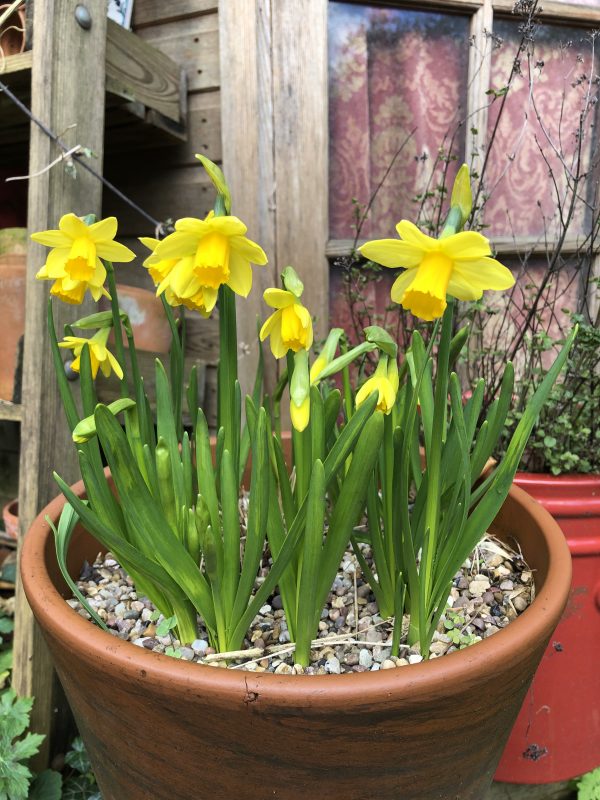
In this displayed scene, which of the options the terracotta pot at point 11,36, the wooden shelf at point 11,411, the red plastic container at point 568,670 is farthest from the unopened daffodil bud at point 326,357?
the terracotta pot at point 11,36

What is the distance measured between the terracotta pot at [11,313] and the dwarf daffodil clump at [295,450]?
58 cm

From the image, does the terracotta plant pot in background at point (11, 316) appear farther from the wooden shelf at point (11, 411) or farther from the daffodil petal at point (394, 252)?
Result: the daffodil petal at point (394, 252)

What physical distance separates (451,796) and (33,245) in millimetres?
993

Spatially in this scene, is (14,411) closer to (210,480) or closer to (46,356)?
(46,356)

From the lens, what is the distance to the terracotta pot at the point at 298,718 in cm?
47

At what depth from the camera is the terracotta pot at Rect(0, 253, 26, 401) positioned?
1173 millimetres

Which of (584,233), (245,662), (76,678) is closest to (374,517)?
(245,662)

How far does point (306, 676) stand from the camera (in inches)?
18.5

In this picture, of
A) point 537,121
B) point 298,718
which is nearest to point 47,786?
point 298,718

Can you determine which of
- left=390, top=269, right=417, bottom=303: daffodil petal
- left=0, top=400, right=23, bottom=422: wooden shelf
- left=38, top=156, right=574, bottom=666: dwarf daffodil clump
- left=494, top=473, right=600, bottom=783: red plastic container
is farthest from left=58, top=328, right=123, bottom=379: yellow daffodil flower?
left=494, top=473, right=600, bottom=783: red plastic container

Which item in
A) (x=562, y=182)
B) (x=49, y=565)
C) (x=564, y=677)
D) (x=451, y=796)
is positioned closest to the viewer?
(x=451, y=796)

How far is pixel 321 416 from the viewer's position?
0.57 m

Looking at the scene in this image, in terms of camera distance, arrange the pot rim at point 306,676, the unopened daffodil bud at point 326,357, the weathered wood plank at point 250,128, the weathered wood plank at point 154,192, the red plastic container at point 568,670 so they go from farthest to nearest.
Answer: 1. the weathered wood plank at point 154,192
2. the weathered wood plank at point 250,128
3. the red plastic container at point 568,670
4. the unopened daffodil bud at point 326,357
5. the pot rim at point 306,676

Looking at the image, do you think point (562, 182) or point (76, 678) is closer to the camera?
point (76, 678)
